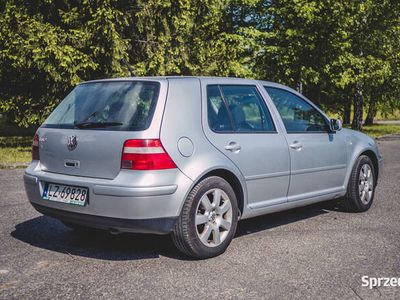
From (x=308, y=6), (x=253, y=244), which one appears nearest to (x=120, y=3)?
(x=308, y=6)

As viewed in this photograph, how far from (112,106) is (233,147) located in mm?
1182

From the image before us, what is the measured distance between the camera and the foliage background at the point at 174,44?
58.4ft

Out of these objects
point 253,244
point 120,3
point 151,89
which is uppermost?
point 120,3

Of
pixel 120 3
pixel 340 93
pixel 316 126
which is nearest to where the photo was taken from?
pixel 316 126

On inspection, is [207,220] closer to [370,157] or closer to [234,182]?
[234,182]

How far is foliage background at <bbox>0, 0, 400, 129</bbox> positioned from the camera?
1780cm

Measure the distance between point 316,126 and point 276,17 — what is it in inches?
800

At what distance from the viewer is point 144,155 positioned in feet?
13.7

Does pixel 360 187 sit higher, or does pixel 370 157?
pixel 370 157

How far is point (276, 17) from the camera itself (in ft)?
82.8

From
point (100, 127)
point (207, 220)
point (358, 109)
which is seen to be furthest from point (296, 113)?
point (358, 109)

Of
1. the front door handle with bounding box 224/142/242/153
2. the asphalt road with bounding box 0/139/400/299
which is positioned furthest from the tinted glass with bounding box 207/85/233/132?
the asphalt road with bounding box 0/139/400/299

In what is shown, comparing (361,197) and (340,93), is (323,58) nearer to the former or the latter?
(340,93)

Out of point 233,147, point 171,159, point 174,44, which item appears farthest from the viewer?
point 174,44
